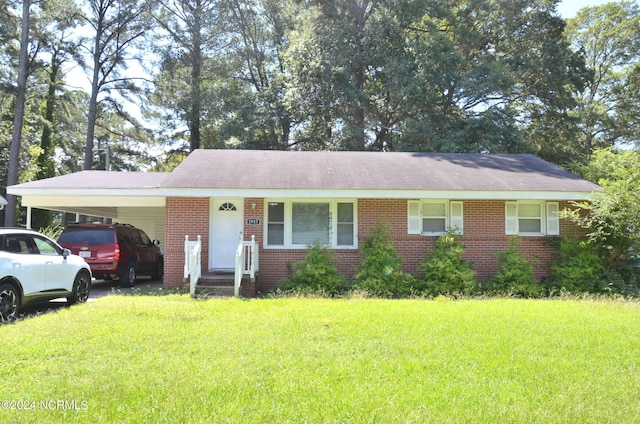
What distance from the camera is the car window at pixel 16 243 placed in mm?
7559

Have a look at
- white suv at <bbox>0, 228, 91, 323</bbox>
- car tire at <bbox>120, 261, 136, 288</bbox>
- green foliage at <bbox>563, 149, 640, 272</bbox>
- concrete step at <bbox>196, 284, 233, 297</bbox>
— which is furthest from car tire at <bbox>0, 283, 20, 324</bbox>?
green foliage at <bbox>563, 149, 640, 272</bbox>

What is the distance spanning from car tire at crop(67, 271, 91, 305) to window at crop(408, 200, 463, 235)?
8337 mm

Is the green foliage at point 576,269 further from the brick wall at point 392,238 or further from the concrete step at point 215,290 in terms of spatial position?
the concrete step at point 215,290

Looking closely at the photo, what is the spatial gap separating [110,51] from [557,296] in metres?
32.7

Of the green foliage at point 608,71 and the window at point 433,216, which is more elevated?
the green foliage at point 608,71

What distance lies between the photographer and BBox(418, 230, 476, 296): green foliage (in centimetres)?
1177

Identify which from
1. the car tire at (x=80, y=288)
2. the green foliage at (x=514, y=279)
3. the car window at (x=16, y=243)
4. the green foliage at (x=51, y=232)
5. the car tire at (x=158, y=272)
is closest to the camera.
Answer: the car window at (x=16, y=243)

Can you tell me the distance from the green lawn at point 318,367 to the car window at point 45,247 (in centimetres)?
124

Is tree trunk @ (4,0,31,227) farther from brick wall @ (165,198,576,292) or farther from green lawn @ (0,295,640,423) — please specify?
green lawn @ (0,295,640,423)

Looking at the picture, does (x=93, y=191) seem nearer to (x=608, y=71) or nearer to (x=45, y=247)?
(x=45, y=247)

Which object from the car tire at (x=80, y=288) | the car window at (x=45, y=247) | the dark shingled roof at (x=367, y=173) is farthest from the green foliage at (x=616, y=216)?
the car window at (x=45, y=247)

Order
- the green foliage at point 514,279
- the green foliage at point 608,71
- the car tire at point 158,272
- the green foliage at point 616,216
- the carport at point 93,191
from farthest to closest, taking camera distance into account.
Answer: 1. the green foliage at point 608,71
2. the car tire at point 158,272
3. the carport at point 93,191
4. the green foliage at point 514,279
5. the green foliage at point 616,216

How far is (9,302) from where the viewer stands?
24.0 feet

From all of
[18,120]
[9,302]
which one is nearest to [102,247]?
[9,302]
